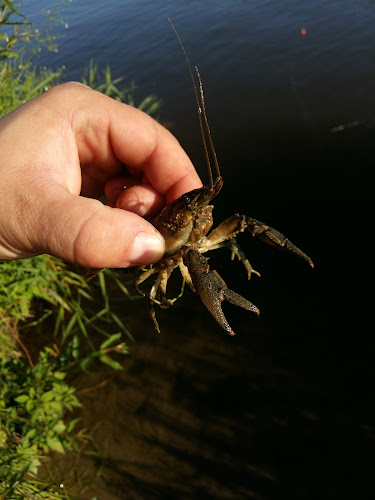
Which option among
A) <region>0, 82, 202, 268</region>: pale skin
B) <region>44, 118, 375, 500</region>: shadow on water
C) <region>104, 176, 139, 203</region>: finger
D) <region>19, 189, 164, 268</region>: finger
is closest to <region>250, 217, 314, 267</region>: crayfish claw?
<region>0, 82, 202, 268</region>: pale skin

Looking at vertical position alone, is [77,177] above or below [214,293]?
above

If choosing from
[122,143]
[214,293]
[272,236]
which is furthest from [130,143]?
[214,293]

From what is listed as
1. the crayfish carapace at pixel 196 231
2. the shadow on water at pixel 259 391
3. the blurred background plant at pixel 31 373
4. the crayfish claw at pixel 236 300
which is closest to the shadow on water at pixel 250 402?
the shadow on water at pixel 259 391

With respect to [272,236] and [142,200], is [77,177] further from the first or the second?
[272,236]

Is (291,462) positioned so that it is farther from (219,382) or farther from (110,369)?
(110,369)

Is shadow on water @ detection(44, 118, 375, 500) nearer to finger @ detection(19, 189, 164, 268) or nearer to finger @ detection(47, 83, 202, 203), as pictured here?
finger @ detection(47, 83, 202, 203)

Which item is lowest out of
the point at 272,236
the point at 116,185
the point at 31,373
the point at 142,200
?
the point at 31,373

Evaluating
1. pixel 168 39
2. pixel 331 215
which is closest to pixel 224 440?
pixel 331 215

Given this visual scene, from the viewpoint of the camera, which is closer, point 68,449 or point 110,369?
point 68,449
